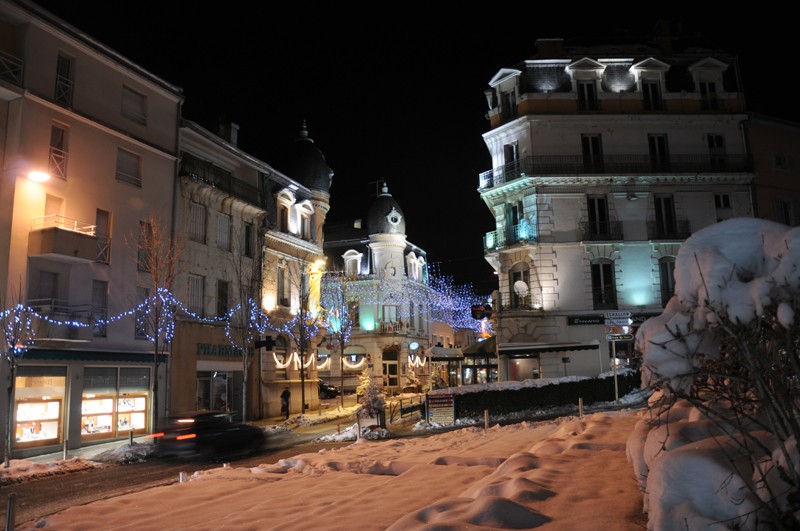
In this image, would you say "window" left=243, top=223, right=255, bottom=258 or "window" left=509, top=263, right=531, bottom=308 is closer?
"window" left=243, top=223, right=255, bottom=258

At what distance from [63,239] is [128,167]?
558 cm

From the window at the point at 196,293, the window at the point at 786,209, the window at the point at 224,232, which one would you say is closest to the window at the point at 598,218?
the window at the point at 786,209

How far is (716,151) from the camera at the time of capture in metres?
36.8

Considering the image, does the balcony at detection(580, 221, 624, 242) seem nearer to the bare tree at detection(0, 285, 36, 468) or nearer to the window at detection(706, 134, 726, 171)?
the window at detection(706, 134, 726, 171)

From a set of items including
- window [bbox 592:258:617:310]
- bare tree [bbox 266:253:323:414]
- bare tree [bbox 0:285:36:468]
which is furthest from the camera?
window [bbox 592:258:617:310]

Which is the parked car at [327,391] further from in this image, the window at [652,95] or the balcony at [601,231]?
the window at [652,95]

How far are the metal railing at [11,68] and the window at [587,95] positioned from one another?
2794cm

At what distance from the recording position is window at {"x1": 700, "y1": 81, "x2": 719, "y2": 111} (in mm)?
37031

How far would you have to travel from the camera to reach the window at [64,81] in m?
22.5

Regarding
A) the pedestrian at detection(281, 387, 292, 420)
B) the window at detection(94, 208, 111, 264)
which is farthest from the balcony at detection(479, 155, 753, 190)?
the window at detection(94, 208, 111, 264)

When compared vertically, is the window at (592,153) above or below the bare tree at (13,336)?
above

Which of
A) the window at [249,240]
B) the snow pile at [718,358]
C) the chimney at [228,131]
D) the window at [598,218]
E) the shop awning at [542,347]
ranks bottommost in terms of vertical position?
the snow pile at [718,358]

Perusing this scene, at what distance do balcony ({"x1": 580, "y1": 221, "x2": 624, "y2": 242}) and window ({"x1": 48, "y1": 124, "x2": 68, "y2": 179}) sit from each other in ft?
84.5

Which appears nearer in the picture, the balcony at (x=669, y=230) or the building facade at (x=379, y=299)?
the balcony at (x=669, y=230)
